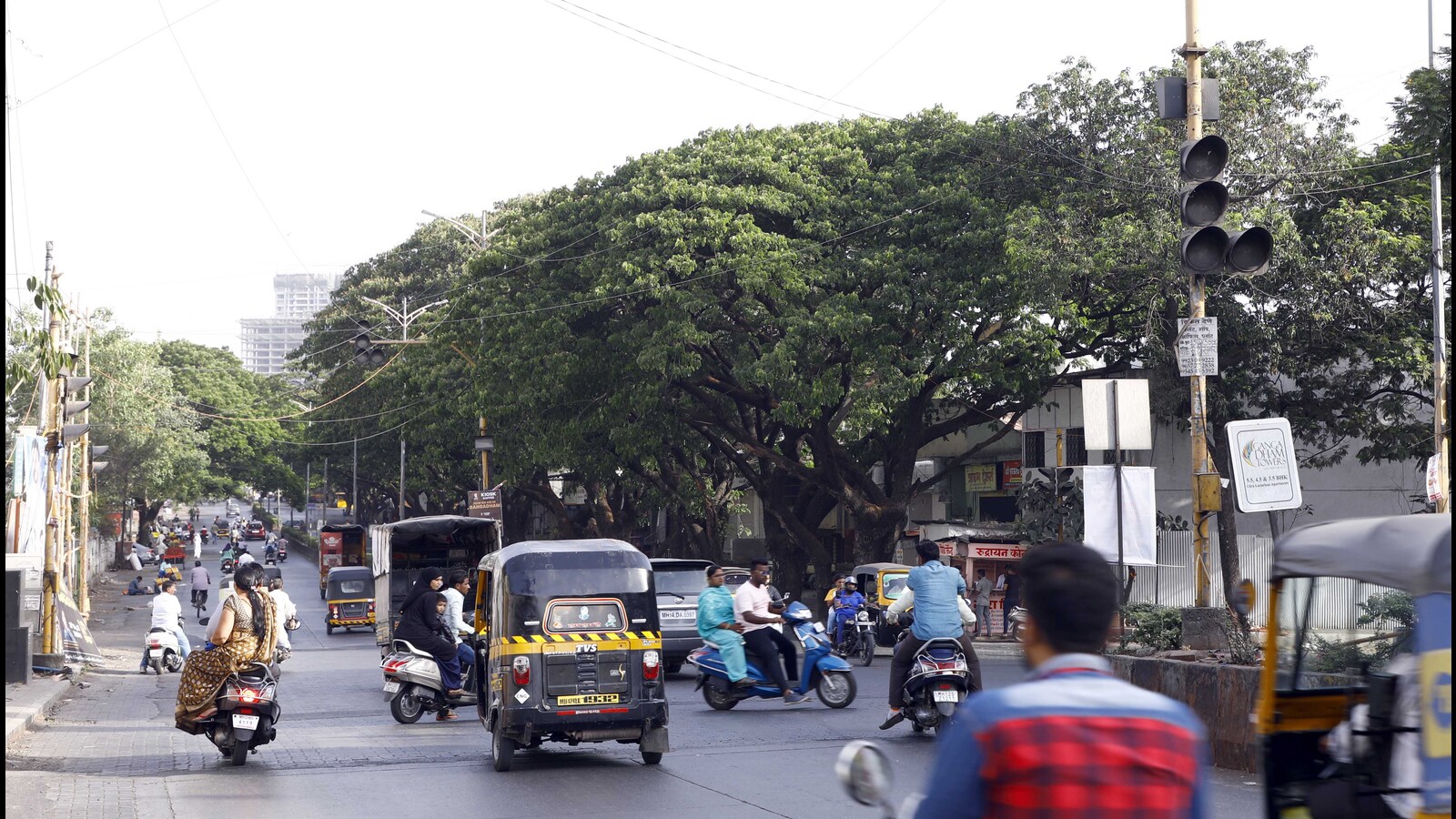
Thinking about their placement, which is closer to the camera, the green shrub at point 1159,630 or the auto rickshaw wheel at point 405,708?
the green shrub at point 1159,630

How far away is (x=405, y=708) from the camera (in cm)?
1520

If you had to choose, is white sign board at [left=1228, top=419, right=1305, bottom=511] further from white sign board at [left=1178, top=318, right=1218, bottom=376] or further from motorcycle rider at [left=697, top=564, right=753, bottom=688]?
motorcycle rider at [left=697, top=564, right=753, bottom=688]

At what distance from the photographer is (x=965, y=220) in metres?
27.2

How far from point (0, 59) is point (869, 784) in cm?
759

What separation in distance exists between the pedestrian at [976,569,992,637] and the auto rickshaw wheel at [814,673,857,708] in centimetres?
1270

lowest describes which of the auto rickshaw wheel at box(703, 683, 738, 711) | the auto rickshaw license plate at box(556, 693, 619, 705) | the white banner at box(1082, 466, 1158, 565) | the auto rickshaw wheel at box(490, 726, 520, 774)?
the auto rickshaw wheel at box(703, 683, 738, 711)

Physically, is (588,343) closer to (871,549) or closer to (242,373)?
(871,549)

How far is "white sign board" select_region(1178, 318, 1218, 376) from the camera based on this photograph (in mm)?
11883

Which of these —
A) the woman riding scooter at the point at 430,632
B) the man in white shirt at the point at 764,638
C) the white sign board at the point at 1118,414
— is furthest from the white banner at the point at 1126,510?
the woman riding scooter at the point at 430,632

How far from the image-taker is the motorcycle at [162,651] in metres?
24.0

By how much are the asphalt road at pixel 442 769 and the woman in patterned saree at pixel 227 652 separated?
0.53 metres

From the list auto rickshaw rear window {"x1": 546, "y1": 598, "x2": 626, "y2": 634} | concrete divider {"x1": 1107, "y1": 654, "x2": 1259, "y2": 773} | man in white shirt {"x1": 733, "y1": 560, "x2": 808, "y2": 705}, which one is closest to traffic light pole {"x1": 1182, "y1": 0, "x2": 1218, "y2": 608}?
concrete divider {"x1": 1107, "y1": 654, "x2": 1259, "y2": 773}

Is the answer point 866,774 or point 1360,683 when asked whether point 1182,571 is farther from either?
point 866,774

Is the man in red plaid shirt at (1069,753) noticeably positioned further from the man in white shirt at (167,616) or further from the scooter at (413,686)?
the man in white shirt at (167,616)
